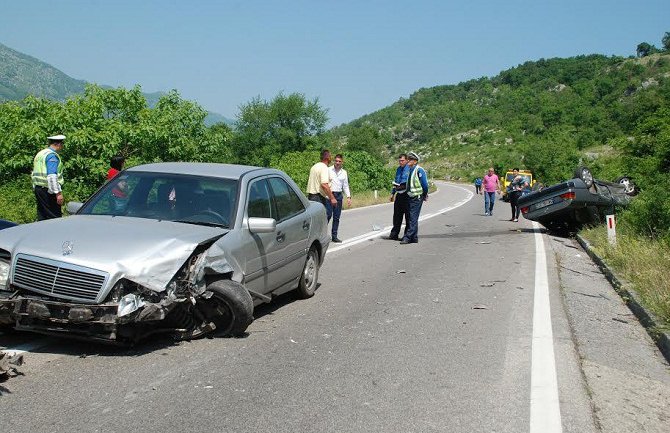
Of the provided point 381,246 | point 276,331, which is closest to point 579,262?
point 381,246

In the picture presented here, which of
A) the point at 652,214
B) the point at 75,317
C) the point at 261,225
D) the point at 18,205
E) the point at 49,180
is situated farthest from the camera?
the point at 18,205

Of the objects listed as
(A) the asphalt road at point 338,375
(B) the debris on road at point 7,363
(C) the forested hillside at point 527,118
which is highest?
(C) the forested hillside at point 527,118

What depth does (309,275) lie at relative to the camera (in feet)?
27.2

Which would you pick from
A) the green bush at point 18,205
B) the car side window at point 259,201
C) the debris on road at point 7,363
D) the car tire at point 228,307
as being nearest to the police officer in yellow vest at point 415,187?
the car side window at point 259,201

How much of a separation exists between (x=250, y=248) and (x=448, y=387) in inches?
92.9

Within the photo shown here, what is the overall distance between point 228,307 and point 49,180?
217 inches

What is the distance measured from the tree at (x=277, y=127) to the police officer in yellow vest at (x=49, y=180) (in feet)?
223

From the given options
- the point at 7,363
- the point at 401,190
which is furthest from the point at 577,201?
the point at 7,363

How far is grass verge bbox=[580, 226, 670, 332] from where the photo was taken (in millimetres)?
7834

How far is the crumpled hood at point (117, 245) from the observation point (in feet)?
16.8

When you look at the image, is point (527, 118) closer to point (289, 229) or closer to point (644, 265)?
point (644, 265)

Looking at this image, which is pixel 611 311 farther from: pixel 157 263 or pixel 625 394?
pixel 157 263

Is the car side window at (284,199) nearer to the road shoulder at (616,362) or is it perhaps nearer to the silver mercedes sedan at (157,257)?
the silver mercedes sedan at (157,257)

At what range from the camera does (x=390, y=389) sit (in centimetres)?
493
